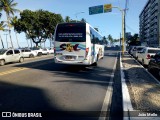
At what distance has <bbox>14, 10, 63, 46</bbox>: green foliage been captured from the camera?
212 feet

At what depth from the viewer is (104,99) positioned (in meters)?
8.65

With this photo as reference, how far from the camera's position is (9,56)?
25219 millimetres

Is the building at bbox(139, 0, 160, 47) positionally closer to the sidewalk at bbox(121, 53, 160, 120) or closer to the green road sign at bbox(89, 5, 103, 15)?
the green road sign at bbox(89, 5, 103, 15)

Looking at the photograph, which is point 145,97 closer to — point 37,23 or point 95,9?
point 95,9

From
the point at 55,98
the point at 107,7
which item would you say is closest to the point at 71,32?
the point at 55,98

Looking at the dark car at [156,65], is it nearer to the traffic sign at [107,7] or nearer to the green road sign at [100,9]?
the traffic sign at [107,7]

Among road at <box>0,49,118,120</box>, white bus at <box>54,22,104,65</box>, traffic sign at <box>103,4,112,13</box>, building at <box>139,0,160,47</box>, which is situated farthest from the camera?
building at <box>139,0,160,47</box>

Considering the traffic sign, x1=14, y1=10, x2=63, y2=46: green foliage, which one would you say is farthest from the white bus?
x1=14, y1=10, x2=63, y2=46: green foliage

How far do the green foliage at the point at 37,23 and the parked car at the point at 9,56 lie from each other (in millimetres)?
38344

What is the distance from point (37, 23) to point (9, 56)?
41373 millimetres

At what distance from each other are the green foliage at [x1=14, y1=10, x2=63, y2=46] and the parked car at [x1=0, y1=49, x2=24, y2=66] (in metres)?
38.3

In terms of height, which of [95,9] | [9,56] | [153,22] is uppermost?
[153,22]

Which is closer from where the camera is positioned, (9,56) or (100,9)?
(9,56)

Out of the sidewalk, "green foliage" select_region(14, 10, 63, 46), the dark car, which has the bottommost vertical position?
the sidewalk
